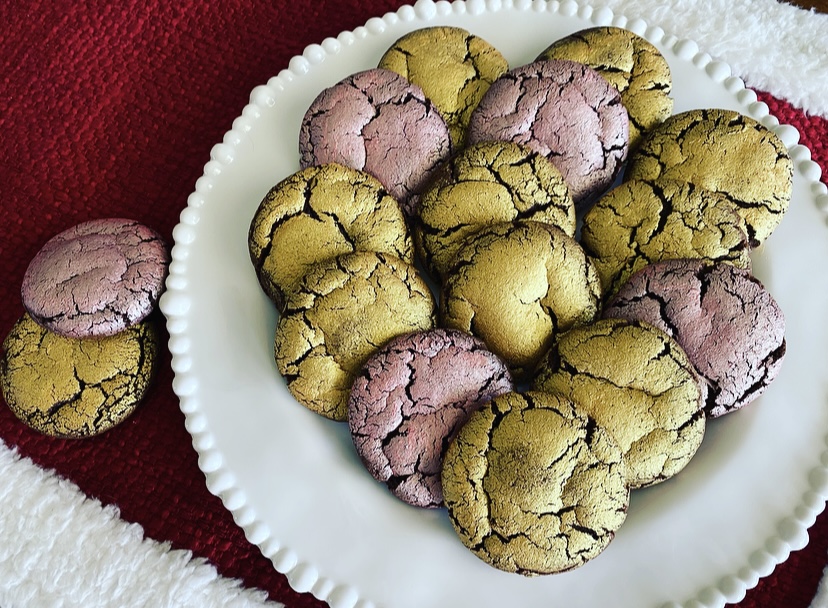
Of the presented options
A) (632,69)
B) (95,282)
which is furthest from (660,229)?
(95,282)

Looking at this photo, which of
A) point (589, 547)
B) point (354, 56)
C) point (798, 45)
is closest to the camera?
point (589, 547)

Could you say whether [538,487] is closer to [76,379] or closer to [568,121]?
[568,121]

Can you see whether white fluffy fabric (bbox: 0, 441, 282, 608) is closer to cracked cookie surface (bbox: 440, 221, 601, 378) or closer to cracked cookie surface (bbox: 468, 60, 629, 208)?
cracked cookie surface (bbox: 440, 221, 601, 378)

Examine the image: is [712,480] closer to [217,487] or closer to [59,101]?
[217,487]

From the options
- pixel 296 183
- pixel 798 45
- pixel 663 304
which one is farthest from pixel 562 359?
pixel 798 45

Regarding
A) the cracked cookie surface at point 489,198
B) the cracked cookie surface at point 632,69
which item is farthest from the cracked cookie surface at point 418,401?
the cracked cookie surface at point 632,69

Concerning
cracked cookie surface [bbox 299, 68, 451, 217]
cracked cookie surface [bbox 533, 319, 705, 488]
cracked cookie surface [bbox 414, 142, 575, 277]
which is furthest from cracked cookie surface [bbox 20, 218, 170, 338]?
cracked cookie surface [bbox 533, 319, 705, 488]
